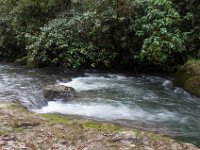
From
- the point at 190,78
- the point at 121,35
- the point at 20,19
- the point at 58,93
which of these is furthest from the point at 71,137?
the point at 20,19

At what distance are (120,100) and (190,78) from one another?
115 inches

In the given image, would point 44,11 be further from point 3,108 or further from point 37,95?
point 3,108

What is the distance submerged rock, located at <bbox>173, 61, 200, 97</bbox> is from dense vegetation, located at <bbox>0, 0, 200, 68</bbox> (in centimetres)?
115

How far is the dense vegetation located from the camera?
1457 centimetres

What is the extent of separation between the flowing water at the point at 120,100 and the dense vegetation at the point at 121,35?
1051mm

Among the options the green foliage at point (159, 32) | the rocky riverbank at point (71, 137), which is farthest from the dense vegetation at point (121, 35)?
the rocky riverbank at point (71, 137)

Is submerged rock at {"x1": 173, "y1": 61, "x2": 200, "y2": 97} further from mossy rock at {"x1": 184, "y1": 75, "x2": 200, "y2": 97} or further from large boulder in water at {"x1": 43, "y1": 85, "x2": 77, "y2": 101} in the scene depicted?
large boulder in water at {"x1": 43, "y1": 85, "x2": 77, "y2": 101}

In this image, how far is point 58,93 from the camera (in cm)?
1113

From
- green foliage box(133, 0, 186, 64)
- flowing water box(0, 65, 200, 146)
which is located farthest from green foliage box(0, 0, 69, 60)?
green foliage box(133, 0, 186, 64)

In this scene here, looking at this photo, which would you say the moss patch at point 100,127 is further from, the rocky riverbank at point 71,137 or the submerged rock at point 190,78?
the submerged rock at point 190,78

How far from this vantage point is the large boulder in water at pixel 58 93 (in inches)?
433

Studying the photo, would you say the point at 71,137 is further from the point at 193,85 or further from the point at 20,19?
the point at 20,19

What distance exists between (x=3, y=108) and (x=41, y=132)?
1.67 metres

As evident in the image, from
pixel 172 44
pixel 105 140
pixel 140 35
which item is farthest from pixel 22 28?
pixel 105 140
